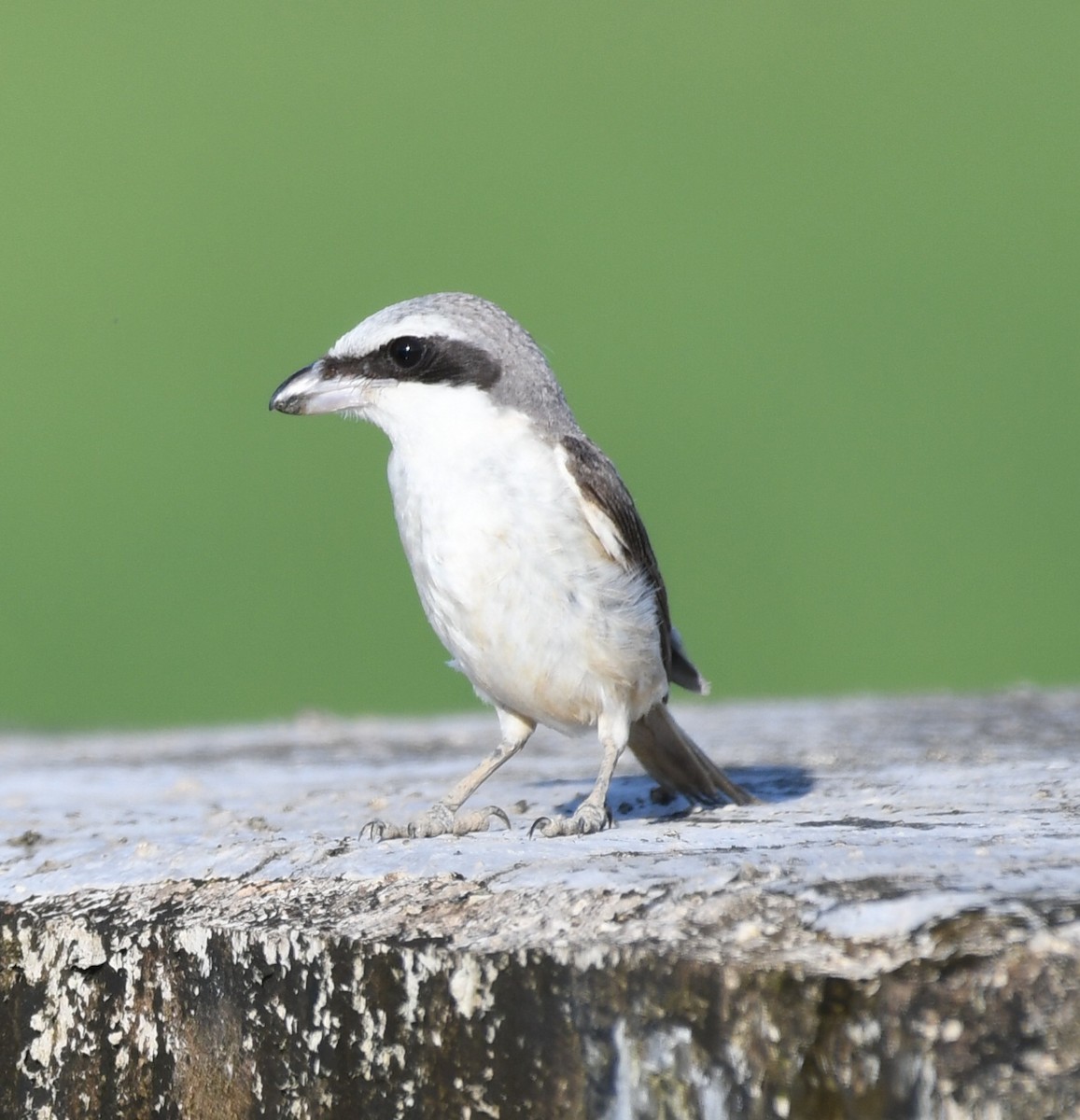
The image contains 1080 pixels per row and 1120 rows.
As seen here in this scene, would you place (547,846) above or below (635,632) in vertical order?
below

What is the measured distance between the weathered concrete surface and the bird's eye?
3.67 feet

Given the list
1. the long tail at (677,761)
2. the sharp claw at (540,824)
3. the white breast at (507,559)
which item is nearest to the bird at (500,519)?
the white breast at (507,559)

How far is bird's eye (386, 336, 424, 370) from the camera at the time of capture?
12.4 ft

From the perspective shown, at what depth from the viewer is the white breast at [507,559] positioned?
3.64 metres

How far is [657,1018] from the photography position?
2252 millimetres

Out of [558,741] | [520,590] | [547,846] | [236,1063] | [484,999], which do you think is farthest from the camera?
[558,741]

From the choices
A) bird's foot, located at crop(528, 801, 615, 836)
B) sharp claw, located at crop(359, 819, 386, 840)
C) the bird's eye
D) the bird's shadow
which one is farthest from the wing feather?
sharp claw, located at crop(359, 819, 386, 840)

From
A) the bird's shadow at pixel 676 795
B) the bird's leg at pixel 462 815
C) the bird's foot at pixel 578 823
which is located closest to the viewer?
the bird's foot at pixel 578 823

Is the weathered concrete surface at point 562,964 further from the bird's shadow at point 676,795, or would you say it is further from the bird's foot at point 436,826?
the bird's shadow at point 676,795

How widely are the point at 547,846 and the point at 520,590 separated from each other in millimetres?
722

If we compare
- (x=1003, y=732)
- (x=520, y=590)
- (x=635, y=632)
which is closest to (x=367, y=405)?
(x=520, y=590)

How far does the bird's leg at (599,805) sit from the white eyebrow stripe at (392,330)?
1.01 metres

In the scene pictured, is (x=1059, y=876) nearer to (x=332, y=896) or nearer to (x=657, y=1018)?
(x=657, y=1018)

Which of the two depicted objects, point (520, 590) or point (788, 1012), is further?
point (520, 590)
